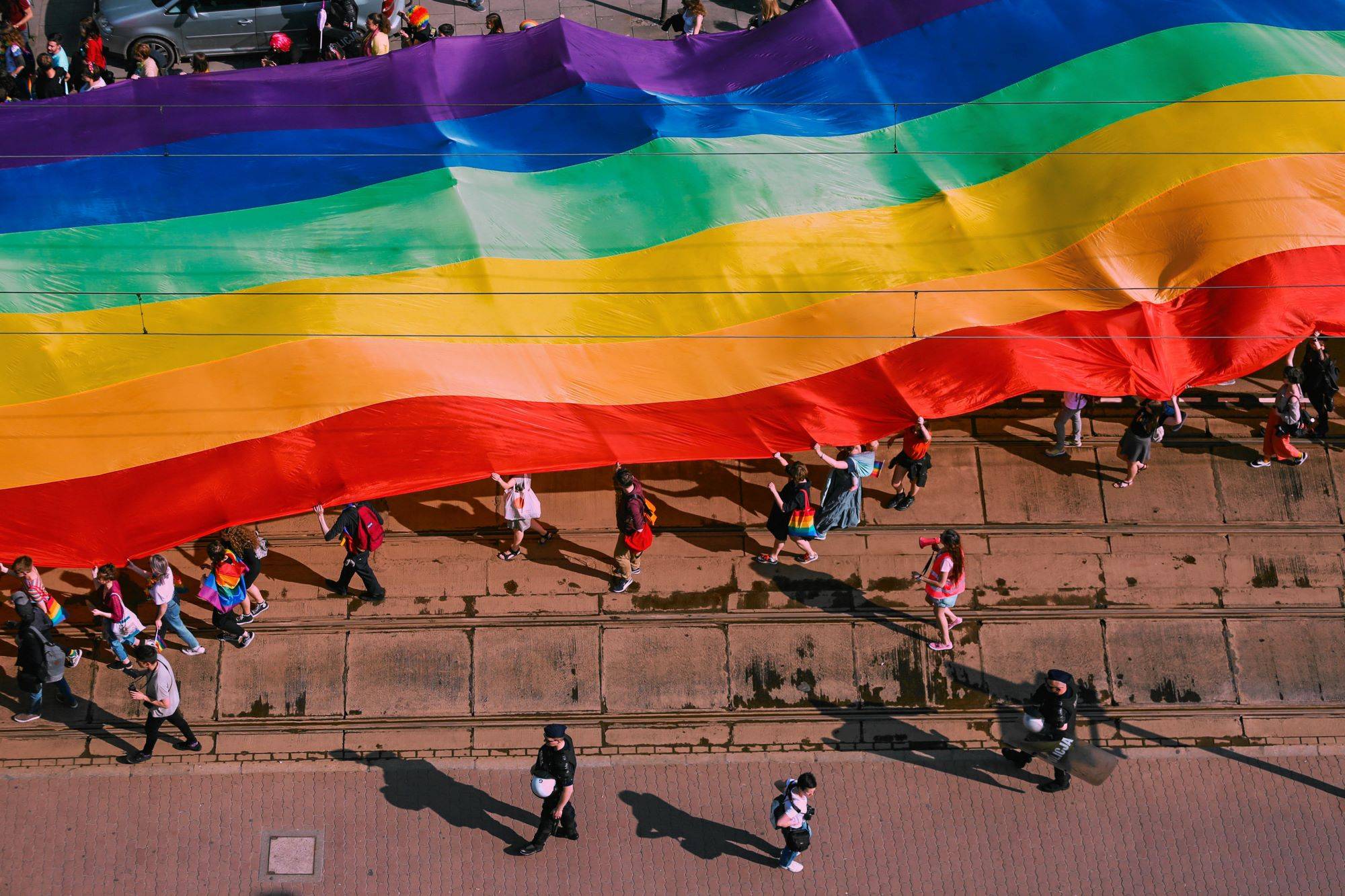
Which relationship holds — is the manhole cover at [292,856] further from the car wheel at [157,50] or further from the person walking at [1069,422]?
the car wheel at [157,50]

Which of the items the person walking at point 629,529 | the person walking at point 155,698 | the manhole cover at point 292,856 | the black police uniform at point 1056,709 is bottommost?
the manhole cover at point 292,856

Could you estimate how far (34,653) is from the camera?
1181 centimetres

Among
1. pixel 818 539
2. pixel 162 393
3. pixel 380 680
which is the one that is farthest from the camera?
pixel 818 539

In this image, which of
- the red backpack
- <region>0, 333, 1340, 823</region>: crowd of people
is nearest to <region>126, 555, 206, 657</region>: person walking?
<region>0, 333, 1340, 823</region>: crowd of people

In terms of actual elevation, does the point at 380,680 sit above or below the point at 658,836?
above

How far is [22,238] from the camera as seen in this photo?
1260 cm

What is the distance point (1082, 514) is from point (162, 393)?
10237 millimetres

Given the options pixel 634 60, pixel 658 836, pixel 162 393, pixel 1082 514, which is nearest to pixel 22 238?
pixel 162 393

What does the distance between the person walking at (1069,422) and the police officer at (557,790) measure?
6.77 meters

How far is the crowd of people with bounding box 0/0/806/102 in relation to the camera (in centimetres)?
1595

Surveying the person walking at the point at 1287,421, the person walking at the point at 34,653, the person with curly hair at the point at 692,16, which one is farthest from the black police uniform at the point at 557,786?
the person with curly hair at the point at 692,16

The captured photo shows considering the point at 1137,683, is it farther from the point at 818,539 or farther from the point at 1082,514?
the point at 818,539

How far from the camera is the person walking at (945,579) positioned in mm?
12406

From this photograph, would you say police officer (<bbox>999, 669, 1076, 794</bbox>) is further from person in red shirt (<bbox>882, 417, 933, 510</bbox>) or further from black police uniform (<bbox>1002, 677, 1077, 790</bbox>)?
person in red shirt (<bbox>882, 417, 933, 510</bbox>)
